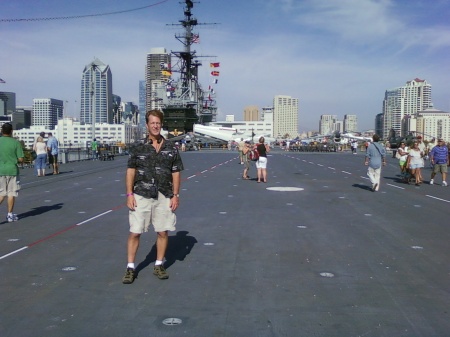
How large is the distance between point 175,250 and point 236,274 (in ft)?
4.89

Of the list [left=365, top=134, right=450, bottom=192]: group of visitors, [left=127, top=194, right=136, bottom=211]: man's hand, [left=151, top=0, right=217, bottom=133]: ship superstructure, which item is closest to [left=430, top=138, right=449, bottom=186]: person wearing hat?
[left=365, top=134, right=450, bottom=192]: group of visitors

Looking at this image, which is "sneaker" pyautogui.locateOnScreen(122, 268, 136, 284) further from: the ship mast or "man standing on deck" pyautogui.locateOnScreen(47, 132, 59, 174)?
the ship mast

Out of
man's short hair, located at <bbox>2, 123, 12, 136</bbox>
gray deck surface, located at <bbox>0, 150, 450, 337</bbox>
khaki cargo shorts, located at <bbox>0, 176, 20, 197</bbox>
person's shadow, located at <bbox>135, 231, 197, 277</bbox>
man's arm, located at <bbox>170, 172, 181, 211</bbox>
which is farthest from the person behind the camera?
khaki cargo shorts, located at <bbox>0, 176, 20, 197</bbox>

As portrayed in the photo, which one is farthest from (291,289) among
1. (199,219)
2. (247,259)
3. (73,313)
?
(199,219)

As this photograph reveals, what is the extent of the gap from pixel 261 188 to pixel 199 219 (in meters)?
6.27

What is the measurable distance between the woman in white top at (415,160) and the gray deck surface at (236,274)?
5.94m

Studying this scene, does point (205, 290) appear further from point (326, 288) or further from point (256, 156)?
point (256, 156)

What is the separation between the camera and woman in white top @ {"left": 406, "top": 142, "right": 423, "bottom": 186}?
1616 centimetres

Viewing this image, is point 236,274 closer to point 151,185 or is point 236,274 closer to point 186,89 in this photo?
point 151,185

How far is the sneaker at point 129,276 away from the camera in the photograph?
5.06 metres

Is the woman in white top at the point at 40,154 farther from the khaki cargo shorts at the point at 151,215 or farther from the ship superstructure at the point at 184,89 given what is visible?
the ship superstructure at the point at 184,89

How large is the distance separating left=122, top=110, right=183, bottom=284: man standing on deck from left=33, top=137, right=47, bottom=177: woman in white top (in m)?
15.7

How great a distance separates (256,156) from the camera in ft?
56.0

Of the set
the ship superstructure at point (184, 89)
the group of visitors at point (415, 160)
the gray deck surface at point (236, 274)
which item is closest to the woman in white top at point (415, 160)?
the group of visitors at point (415, 160)
